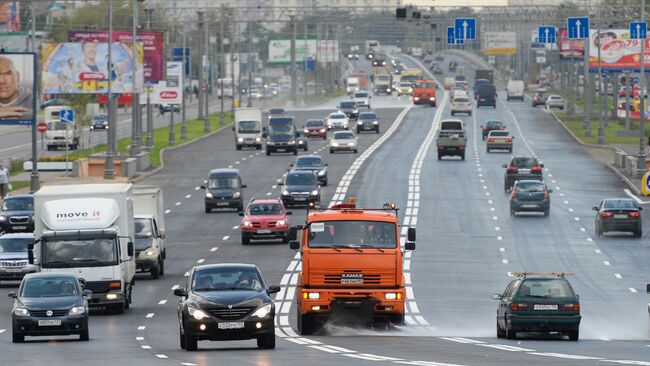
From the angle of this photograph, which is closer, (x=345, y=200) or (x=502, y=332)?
(x=502, y=332)

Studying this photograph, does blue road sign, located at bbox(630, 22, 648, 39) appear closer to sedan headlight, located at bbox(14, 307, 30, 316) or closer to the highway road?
the highway road

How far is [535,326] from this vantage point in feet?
103

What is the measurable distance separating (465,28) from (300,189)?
44772 mm

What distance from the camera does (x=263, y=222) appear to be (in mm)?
57188

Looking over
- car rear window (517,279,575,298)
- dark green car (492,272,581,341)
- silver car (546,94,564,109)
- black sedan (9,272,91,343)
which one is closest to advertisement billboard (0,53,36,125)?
black sedan (9,272,91,343)

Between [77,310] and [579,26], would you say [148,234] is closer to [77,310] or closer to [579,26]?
[77,310]

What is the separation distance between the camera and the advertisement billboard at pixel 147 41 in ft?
296

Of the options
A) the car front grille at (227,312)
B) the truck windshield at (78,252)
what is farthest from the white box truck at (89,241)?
the car front grille at (227,312)

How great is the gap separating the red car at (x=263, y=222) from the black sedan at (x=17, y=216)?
8848mm

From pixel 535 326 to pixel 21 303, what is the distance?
9933 millimetres

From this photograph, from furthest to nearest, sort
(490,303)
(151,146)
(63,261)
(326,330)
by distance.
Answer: (151,146), (490,303), (63,261), (326,330)

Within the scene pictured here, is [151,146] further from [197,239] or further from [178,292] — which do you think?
[178,292]

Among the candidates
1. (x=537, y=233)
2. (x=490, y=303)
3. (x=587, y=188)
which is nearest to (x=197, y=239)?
(x=537, y=233)

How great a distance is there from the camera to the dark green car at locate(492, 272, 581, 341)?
3128 centimetres
